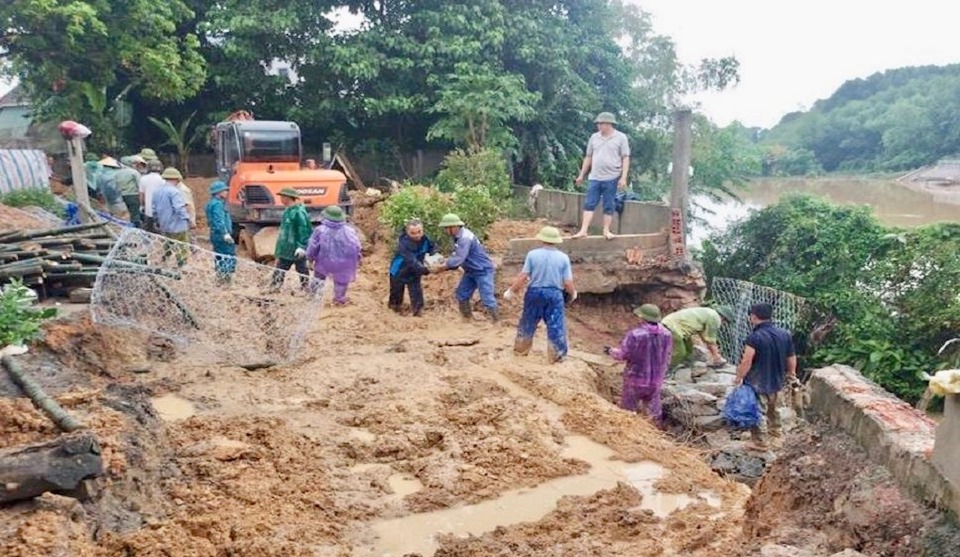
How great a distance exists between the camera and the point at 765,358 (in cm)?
721

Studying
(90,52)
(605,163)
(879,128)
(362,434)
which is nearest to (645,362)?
(362,434)

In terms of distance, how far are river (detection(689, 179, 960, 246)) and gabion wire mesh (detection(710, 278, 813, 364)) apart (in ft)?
11.2

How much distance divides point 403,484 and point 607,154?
19.0 feet

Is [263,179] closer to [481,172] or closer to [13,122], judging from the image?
[481,172]

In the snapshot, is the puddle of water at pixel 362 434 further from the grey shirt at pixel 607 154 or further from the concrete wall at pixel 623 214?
the concrete wall at pixel 623 214

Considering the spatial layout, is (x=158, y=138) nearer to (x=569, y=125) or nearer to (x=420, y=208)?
(x=569, y=125)

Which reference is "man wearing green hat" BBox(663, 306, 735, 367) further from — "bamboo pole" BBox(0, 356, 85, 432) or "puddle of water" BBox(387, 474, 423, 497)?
"bamboo pole" BBox(0, 356, 85, 432)

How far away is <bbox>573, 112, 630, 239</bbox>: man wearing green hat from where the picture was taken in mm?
9367

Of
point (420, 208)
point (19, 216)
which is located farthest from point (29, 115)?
point (420, 208)

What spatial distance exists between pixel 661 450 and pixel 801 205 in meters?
10.4

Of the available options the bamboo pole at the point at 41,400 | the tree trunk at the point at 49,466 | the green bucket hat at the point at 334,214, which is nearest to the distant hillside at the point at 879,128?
the green bucket hat at the point at 334,214

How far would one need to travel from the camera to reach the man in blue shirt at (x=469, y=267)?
880 centimetres

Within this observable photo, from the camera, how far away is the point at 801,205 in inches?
573

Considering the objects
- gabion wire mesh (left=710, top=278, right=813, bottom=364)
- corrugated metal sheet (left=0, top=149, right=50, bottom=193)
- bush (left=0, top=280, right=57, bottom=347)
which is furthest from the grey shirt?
corrugated metal sheet (left=0, top=149, right=50, bottom=193)
